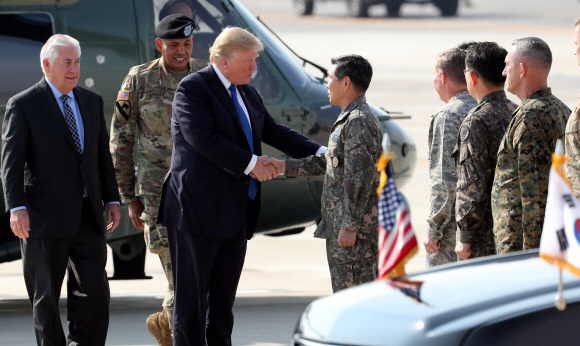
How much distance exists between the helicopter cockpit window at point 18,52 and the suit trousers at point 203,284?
8.47ft

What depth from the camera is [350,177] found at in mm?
4820

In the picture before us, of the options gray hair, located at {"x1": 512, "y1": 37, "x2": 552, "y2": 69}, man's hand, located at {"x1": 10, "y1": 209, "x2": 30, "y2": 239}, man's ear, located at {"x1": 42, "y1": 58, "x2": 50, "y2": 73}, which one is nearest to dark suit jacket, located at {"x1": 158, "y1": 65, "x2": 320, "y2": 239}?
man's hand, located at {"x1": 10, "y1": 209, "x2": 30, "y2": 239}

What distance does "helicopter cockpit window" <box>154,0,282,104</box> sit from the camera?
22.9ft

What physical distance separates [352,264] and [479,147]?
93cm

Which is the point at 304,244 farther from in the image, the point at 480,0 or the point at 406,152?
the point at 480,0

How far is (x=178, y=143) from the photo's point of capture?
4.70m

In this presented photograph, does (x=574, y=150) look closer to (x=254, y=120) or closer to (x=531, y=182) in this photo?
(x=531, y=182)

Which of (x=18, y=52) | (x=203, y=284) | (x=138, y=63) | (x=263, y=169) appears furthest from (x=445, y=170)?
(x=18, y=52)

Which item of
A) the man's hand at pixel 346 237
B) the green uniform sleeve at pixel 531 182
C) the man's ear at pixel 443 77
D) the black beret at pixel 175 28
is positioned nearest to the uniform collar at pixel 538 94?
the green uniform sleeve at pixel 531 182

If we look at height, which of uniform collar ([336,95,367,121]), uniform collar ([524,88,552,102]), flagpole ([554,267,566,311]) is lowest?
flagpole ([554,267,566,311])

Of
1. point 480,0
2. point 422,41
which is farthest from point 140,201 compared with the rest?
point 480,0

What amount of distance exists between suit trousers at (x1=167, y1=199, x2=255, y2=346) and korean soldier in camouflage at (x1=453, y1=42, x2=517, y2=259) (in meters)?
1.13

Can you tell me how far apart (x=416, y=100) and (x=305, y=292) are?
725 inches

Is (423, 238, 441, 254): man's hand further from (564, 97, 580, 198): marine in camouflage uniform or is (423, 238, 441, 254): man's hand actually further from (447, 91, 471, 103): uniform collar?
(564, 97, 580, 198): marine in camouflage uniform
